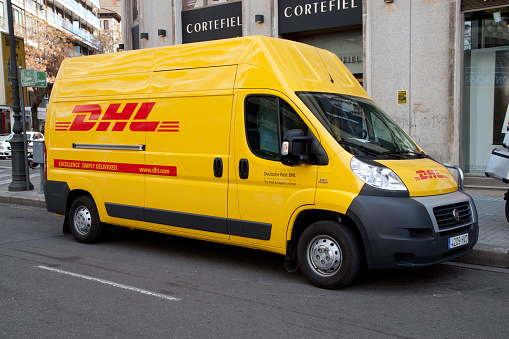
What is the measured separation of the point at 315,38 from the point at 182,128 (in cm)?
907

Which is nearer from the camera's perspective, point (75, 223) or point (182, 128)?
A: point (182, 128)

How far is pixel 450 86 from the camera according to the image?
12.0 metres

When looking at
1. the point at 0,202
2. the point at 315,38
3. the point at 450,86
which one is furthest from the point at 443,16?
the point at 0,202

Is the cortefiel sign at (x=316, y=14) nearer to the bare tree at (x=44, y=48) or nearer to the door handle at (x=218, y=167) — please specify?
the door handle at (x=218, y=167)

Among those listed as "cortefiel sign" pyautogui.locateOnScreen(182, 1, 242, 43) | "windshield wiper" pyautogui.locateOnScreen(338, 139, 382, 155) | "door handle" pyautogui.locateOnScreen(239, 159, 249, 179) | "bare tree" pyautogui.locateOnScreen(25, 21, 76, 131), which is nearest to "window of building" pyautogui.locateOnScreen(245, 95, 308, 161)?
"door handle" pyautogui.locateOnScreen(239, 159, 249, 179)

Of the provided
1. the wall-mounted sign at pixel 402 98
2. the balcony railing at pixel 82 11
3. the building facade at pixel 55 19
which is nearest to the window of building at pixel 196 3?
the wall-mounted sign at pixel 402 98

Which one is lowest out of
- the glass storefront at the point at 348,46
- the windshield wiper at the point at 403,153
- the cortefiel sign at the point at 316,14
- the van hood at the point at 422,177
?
the van hood at the point at 422,177

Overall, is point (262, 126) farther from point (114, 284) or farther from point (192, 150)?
point (114, 284)

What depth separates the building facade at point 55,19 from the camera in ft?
148

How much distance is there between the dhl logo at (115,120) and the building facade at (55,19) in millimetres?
24745

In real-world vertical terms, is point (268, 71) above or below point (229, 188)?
above

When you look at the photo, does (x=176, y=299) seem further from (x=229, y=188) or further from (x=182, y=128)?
(x=182, y=128)

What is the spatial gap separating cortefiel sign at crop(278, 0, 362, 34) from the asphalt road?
8.34 metres

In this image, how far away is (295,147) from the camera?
208 inches
